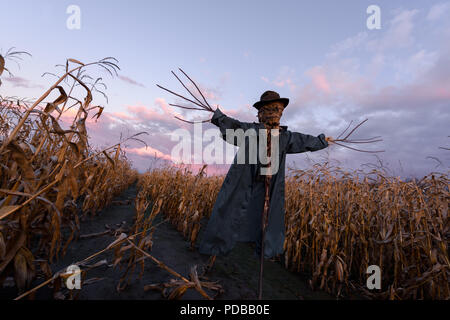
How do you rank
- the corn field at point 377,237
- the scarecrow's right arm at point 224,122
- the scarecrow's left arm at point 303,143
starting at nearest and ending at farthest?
the corn field at point 377,237 < the scarecrow's right arm at point 224,122 < the scarecrow's left arm at point 303,143

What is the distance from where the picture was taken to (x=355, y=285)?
2.42 meters

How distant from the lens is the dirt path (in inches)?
66.5

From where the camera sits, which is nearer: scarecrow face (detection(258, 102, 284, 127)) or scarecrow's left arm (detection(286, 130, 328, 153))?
scarecrow face (detection(258, 102, 284, 127))

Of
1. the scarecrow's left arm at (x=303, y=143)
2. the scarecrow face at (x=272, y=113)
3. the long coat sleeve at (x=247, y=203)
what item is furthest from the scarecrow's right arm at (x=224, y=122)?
the scarecrow's left arm at (x=303, y=143)

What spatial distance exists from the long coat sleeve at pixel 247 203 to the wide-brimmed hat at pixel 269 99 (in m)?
0.31

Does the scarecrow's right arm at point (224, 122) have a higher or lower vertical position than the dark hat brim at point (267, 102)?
lower

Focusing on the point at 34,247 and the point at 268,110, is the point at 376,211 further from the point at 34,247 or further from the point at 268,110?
the point at 34,247

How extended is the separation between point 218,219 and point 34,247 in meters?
2.04

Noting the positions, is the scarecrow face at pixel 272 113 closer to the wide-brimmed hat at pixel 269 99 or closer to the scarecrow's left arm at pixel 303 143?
the wide-brimmed hat at pixel 269 99

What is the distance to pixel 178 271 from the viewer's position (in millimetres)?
2240

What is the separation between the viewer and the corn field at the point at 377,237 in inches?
77.8

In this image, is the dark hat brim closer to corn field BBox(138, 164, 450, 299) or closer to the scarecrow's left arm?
the scarecrow's left arm

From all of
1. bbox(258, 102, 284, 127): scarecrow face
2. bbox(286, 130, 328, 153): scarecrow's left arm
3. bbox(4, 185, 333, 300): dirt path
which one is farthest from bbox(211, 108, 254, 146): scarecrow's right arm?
bbox(4, 185, 333, 300): dirt path
